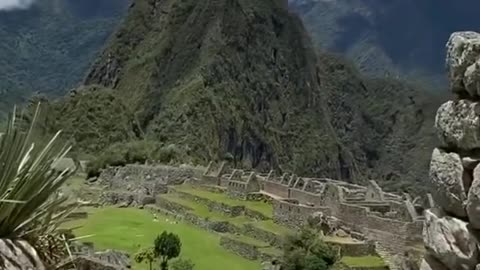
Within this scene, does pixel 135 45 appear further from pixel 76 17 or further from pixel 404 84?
pixel 404 84

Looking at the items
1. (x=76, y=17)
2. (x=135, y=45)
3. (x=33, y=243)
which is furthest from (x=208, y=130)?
(x=33, y=243)

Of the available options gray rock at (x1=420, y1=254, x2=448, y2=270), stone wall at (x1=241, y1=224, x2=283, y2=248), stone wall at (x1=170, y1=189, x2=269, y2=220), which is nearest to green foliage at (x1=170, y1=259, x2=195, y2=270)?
stone wall at (x1=241, y1=224, x2=283, y2=248)

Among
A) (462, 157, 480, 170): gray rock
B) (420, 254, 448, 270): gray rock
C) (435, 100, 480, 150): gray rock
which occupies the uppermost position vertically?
(435, 100, 480, 150): gray rock

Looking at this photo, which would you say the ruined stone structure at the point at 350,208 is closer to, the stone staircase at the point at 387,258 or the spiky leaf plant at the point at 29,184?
the stone staircase at the point at 387,258

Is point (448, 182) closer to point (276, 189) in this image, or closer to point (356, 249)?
point (356, 249)

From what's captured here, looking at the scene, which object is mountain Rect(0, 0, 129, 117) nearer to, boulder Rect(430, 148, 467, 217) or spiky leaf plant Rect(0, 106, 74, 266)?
spiky leaf plant Rect(0, 106, 74, 266)

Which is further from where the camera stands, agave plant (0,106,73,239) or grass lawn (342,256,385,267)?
grass lawn (342,256,385,267)
